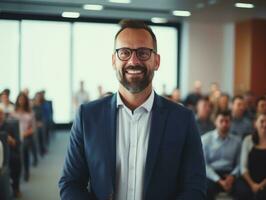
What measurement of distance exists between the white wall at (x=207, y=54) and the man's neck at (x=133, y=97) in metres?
10.0

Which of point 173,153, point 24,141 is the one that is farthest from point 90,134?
point 24,141

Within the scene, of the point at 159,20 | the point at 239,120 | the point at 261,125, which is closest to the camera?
the point at 261,125

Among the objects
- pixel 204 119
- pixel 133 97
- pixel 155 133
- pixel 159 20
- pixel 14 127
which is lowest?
pixel 14 127

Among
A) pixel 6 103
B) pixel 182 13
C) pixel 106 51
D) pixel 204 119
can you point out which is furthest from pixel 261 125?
pixel 106 51

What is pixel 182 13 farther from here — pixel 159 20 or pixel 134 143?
pixel 134 143

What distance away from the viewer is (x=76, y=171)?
135 centimetres

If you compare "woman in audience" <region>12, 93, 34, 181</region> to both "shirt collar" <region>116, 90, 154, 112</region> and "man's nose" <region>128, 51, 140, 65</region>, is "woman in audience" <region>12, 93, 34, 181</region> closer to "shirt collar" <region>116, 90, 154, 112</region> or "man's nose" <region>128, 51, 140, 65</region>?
"shirt collar" <region>116, 90, 154, 112</region>

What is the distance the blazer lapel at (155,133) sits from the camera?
1.30 m

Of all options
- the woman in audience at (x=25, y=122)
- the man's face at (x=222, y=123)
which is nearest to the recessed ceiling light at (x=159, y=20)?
the woman in audience at (x=25, y=122)

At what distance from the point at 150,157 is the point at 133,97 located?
0.21 meters

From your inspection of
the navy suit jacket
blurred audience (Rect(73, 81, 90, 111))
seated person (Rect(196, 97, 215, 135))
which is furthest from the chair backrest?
blurred audience (Rect(73, 81, 90, 111))

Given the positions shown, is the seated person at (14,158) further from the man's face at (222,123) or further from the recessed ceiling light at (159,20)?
the recessed ceiling light at (159,20)

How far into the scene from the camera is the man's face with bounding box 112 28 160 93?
4.25ft

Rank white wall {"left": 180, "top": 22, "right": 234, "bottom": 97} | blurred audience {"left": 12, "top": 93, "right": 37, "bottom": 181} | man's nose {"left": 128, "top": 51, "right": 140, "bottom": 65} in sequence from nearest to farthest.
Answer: man's nose {"left": 128, "top": 51, "right": 140, "bottom": 65}, blurred audience {"left": 12, "top": 93, "right": 37, "bottom": 181}, white wall {"left": 180, "top": 22, "right": 234, "bottom": 97}
